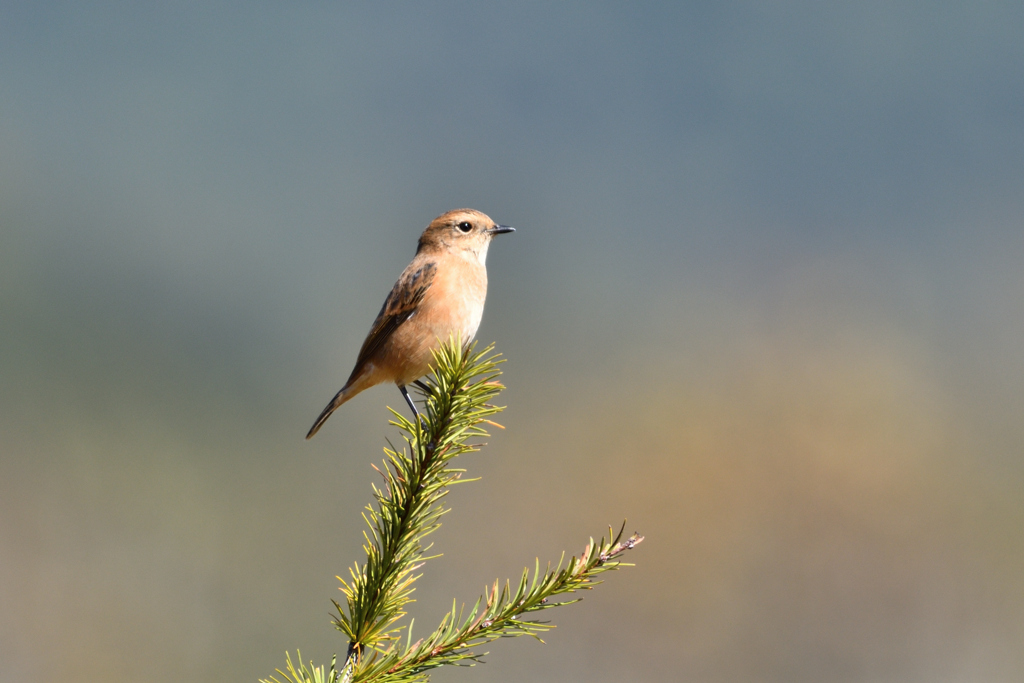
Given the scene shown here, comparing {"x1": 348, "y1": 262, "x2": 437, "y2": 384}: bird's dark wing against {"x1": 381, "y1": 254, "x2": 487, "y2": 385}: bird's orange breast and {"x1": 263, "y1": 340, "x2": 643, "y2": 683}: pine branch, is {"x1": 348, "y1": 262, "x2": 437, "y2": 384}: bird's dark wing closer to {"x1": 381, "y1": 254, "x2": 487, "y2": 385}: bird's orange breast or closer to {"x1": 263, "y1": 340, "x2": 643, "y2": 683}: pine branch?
{"x1": 381, "y1": 254, "x2": 487, "y2": 385}: bird's orange breast

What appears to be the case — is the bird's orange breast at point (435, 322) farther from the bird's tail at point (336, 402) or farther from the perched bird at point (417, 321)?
the bird's tail at point (336, 402)

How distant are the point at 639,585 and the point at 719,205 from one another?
15246 cm

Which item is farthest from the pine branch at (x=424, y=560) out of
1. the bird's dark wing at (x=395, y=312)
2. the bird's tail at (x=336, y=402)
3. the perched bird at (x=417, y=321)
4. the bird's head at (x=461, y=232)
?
the bird's head at (x=461, y=232)

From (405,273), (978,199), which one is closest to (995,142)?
(978,199)

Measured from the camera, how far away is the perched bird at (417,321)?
5289 millimetres

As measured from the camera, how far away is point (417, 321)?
539 cm

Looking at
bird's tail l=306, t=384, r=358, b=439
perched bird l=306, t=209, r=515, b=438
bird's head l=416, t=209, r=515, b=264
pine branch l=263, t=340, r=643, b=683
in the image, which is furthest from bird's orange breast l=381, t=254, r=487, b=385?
pine branch l=263, t=340, r=643, b=683

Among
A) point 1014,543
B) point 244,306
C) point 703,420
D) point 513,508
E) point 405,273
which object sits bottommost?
point 405,273

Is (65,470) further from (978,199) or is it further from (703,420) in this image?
(978,199)

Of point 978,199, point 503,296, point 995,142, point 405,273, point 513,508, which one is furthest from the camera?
point 995,142

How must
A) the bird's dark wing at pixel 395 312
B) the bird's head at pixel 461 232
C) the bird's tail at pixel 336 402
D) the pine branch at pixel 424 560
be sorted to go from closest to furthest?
the pine branch at pixel 424 560
the bird's tail at pixel 336 402
the bird's dark wing at pixel 395 312
the bird's head at pixel 461 232

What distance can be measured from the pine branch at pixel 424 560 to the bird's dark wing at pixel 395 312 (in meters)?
2.41

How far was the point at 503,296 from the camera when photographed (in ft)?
303

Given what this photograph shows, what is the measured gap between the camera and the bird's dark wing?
18.1 ft
